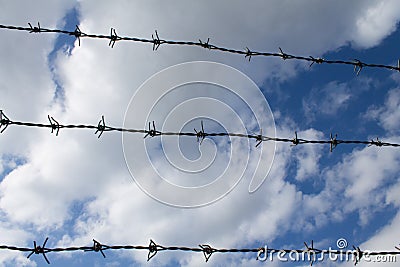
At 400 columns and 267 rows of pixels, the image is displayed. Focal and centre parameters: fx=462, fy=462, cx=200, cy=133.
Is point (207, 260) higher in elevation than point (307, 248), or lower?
lower

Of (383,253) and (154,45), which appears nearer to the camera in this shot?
(383,253)

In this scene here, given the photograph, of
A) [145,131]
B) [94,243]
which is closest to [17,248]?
[94,243]

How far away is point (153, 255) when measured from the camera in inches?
152

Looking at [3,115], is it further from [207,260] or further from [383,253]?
[383,253]

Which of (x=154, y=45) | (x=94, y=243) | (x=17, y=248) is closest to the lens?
(x=17, y=248)

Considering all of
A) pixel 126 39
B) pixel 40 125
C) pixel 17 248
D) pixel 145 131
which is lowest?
pixel 17 248

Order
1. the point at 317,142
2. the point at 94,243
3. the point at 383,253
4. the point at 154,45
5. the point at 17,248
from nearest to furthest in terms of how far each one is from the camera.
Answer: the point at 17,248
the point at 94,243
the point at 383,253
the point at 317,142
the point at 154,45

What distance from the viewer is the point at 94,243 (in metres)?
3.74

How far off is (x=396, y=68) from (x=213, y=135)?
84.7 inches

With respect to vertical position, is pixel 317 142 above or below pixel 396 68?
below

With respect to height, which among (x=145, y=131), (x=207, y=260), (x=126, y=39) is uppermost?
(x=126, y=39)

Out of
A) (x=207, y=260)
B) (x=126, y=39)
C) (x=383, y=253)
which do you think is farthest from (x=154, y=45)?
(x=383, y=253)

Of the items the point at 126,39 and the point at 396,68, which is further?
the point at 396,68

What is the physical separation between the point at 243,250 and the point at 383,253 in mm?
1262
